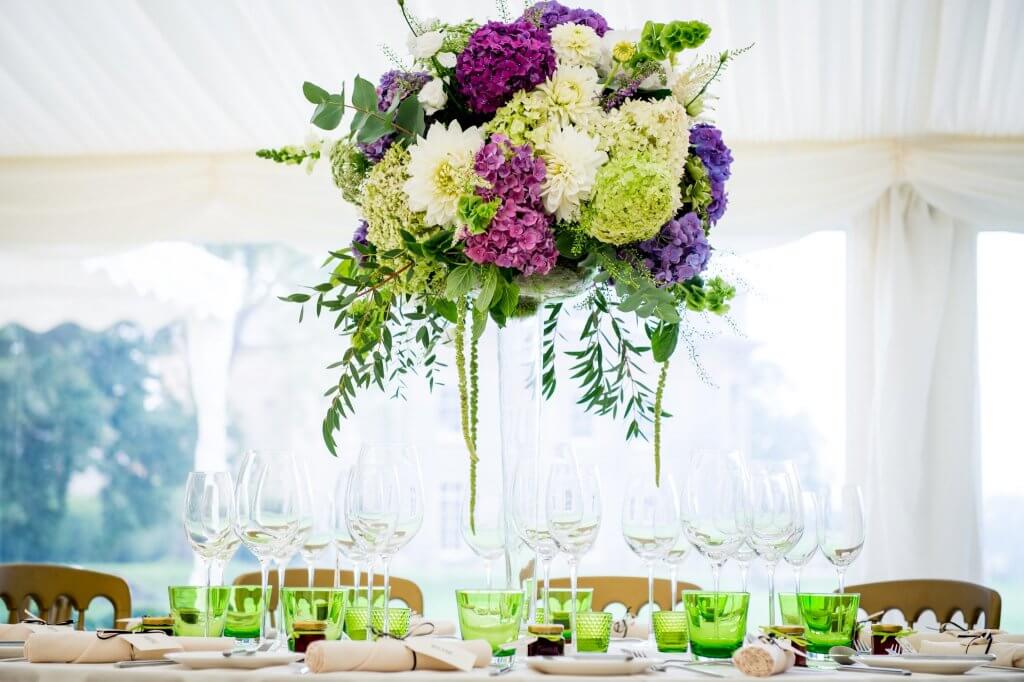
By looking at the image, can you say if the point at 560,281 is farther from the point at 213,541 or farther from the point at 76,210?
the point at 76,210

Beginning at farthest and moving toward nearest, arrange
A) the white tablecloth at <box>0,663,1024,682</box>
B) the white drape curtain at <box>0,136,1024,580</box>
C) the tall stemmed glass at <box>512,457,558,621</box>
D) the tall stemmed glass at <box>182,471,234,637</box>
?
1. the white drape curtain at <box>0,136,1024,580</box>
2. the tall stemmed glass at <box>182,471,234,637</box>
3. the tall stemmed glass at <box>512,457,558,621</box>
4. the white tablecloth at <box>0,663,1024,682</box>

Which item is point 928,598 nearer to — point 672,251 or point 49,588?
point 672,251

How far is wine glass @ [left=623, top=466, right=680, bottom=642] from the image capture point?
1.61 m

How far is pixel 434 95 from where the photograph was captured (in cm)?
157

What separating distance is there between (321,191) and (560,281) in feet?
10.6

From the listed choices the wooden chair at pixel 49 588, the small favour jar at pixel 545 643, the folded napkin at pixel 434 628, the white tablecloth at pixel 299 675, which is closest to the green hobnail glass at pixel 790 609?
the white tablecloth at pixel 299 675

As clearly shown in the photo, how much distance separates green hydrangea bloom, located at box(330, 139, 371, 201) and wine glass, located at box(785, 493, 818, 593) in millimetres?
836

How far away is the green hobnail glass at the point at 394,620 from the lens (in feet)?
5.04

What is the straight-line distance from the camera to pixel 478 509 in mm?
1532

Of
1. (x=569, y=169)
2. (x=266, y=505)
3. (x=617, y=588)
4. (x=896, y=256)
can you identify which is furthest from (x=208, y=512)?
(x=896, y=256)

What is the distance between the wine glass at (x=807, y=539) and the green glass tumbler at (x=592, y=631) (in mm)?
313

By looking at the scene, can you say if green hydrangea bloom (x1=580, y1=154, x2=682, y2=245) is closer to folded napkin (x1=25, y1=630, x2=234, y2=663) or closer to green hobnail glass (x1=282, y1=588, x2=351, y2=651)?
green hobnail glass (x1=282, y1=588, x2=351, y2=651)

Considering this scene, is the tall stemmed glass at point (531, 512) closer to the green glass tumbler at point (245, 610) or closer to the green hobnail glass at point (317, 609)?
the green hobnail glass at point (317, 609)

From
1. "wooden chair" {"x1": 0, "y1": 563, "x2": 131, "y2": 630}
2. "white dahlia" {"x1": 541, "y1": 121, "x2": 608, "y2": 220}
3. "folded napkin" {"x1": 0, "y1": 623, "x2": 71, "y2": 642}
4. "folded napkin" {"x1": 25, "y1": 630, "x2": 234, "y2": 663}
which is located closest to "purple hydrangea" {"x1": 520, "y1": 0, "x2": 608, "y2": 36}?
"white dahlia" {"x1": 541, "y1": 121, "x2": 608, "y2": 220}
